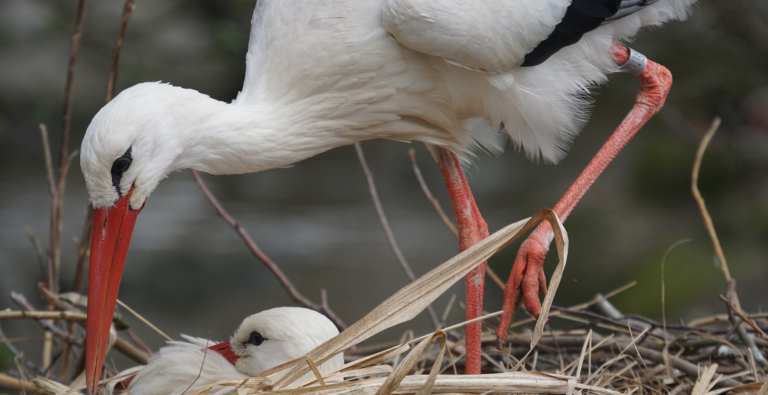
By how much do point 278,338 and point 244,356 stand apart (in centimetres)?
15

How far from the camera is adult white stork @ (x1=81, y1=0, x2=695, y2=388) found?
5.85 feet

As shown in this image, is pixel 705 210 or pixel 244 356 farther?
pixel 705 210

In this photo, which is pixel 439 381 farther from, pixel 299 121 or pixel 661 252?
pixel 661 252

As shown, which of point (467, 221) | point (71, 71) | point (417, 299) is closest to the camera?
point (417, 299)

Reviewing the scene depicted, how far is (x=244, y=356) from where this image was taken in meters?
2.02

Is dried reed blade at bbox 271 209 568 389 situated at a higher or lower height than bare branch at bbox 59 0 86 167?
lower

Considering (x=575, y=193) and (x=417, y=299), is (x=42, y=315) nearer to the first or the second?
(x=417, y=299)

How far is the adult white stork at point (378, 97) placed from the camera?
1782 millimetres

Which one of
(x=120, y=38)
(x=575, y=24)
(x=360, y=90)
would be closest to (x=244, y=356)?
(x=360, y=90)

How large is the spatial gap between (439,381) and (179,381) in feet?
2.59

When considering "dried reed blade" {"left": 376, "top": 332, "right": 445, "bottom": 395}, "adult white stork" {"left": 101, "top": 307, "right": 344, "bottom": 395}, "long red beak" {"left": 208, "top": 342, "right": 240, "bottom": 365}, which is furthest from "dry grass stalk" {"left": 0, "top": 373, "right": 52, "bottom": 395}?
"dried reed blade" {"left": 376, "top": 332, "right": 445, "bottom": 395}

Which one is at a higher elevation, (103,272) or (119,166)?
(119,166)

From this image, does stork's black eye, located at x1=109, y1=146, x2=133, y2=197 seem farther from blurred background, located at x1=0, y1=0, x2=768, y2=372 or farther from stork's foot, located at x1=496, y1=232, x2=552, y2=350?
blurred background, located at x1=0, y1=0, x2=768, y2=372

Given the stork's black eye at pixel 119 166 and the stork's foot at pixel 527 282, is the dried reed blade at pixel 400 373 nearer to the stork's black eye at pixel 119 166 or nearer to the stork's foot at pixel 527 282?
the stork's foot at pixel 527 282
